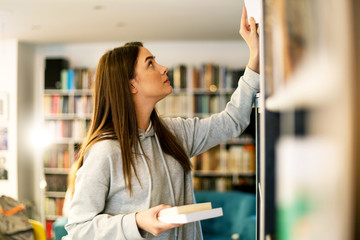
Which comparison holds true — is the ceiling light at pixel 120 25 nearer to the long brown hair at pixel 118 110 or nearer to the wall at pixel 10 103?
the wall at pixel 10 103

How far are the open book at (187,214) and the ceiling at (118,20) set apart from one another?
2.35m

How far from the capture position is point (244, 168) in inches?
166

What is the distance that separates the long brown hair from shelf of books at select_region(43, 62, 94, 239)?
3.33 meters

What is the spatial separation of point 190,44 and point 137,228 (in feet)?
12.8

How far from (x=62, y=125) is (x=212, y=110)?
1.94 m

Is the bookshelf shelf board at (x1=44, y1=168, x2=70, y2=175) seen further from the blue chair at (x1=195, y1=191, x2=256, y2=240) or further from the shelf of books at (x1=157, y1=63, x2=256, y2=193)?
the blue chair at (x1=195, y1=191, x2=256, y2=240)

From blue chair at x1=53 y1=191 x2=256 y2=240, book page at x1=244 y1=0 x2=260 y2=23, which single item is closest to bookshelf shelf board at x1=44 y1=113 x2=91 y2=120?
blue chair at x1=53 y1=191 x2=256 y2=240

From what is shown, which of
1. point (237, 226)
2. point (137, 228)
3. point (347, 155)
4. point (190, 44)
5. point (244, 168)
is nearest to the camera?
point (347, 155)

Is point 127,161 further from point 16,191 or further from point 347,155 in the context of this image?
point 16,191

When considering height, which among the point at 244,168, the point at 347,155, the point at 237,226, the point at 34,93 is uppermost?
the point at 34,93

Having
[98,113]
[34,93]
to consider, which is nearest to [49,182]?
[34,93]

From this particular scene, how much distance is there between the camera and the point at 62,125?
4.45m

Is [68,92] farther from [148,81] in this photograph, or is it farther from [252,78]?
[252,78]

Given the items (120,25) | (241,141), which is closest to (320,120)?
(120,25)
